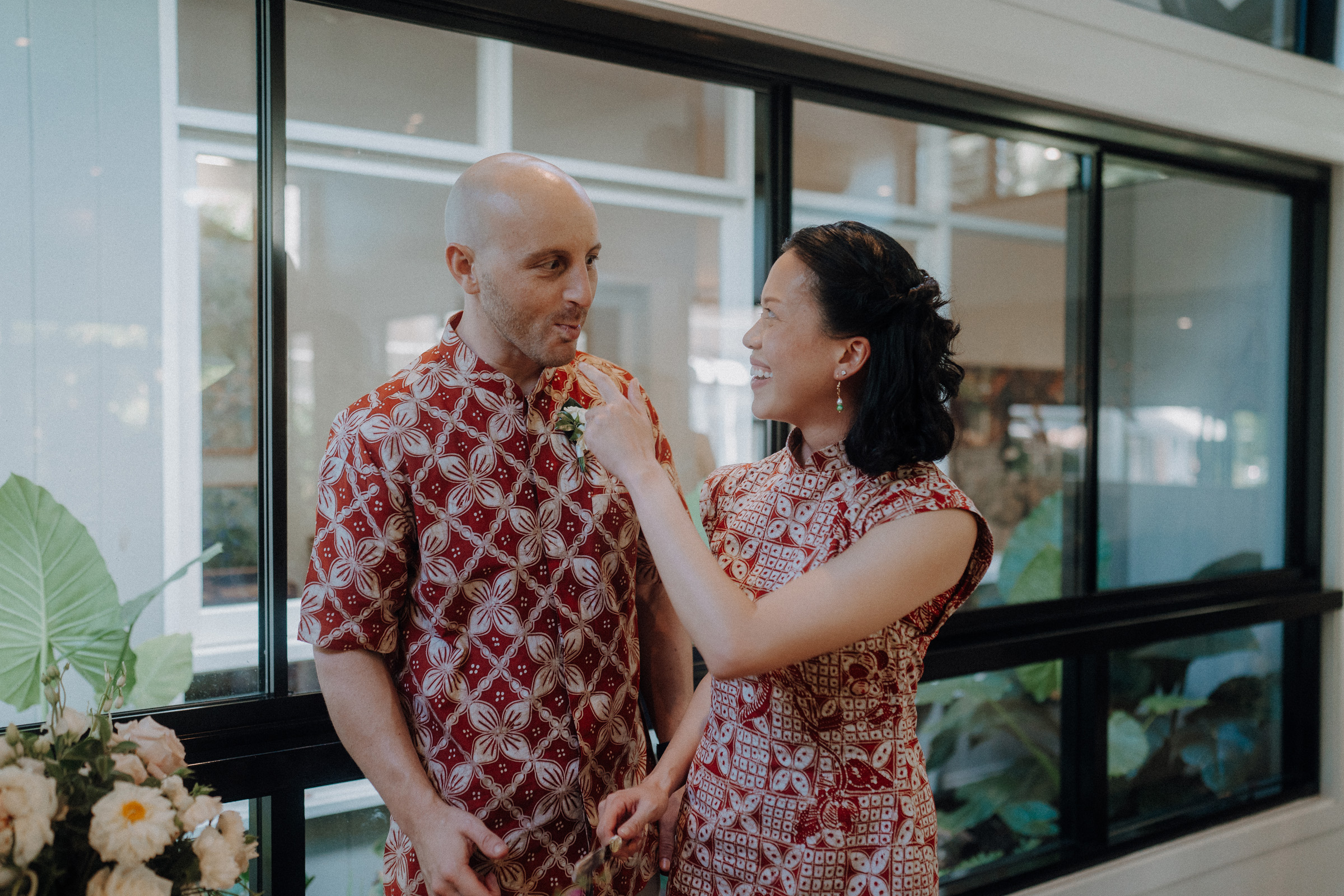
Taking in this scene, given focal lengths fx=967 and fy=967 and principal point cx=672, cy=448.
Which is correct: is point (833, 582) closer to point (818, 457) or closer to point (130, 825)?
point (818, 457)

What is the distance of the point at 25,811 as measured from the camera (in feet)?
2.95

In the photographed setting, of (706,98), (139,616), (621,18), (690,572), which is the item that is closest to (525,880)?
(690,572)

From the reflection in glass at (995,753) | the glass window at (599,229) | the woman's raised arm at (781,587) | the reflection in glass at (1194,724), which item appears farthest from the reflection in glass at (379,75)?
the reflection in glass at (1194,724)

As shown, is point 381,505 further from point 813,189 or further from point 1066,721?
point 1066,721

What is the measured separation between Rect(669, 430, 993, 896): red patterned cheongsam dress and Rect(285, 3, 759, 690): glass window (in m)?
1.32

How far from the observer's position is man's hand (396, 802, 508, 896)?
1289 mm

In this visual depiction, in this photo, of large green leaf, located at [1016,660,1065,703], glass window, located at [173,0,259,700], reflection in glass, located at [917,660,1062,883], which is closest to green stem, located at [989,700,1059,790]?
reflection in glass, located at [917,660,1062,883]

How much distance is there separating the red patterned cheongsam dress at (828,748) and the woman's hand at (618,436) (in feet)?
0.91

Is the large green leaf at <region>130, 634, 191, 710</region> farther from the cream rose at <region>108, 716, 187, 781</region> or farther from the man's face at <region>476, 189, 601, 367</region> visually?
the man's face at <region>476, 189, 601, 367</region>

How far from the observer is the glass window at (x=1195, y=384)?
11.4ft

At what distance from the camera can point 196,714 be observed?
1.80 m

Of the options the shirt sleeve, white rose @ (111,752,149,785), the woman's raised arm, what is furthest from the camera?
the shirt sleeve

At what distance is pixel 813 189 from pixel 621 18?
4.22 feet

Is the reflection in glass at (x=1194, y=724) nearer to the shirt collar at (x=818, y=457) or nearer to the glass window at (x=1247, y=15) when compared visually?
the glass window at (x=1247, y=15)
